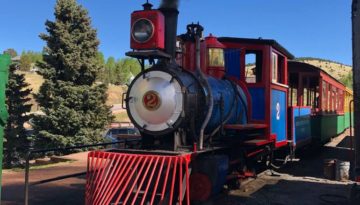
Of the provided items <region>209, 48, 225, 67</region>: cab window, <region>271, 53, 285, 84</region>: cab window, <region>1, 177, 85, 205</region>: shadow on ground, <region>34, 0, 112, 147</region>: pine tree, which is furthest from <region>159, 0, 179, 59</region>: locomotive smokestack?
<region>34, 0, 112, 147</region>: pine tree

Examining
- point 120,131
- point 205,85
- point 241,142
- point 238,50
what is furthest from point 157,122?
point 120,131

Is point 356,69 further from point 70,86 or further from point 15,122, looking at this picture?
point 15,122

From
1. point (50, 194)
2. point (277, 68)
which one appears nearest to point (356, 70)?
point (277, 68)

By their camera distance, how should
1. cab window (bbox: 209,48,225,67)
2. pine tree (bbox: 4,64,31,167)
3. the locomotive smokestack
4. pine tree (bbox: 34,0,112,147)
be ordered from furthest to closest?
1. pine tree (bbox: 4,64,31,167)
2. pine tree (bbox: 34,0,112,147)
3. cab window (bbox: 209,48,225,67)
4. the locomotive smokestack

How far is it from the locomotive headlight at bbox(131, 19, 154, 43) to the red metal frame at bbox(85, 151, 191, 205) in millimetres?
1701

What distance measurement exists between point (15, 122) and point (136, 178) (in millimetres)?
17028

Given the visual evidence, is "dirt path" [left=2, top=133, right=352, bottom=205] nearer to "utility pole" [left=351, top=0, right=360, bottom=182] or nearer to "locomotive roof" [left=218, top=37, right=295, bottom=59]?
"utility pole" [left=351, top=0, right=360, bottom=182]

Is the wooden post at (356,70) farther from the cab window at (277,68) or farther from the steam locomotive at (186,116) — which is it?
the cab window at (277,68)

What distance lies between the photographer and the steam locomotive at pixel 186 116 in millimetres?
5719

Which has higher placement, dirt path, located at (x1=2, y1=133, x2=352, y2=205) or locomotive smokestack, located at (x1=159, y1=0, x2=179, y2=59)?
locomotive smokestack, located at (x1=159, y1=0, x2=179, y2=59)

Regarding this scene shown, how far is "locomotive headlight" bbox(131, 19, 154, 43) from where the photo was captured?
614cm

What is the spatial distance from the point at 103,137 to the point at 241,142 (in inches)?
574

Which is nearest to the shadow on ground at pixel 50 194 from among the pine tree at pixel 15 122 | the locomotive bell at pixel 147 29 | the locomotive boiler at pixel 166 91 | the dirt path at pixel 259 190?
the dirt path at pixel 259 190

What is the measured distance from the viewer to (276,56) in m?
9.18
